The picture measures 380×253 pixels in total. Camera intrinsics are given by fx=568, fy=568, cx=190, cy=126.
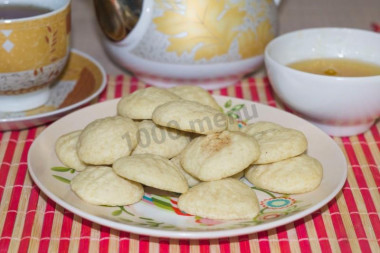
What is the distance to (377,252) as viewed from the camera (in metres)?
0.77

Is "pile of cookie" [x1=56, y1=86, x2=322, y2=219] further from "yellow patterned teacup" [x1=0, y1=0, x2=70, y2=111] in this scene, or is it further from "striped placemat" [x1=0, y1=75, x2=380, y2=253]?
"yellow patterned teacup" [x1=0, y1=0, x2=70, y2=111]

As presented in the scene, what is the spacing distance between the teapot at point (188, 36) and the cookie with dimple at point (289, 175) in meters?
0.36

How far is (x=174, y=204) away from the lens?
2.65ft

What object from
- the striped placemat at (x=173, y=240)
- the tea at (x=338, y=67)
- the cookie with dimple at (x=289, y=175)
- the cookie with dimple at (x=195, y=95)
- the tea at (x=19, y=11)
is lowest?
the striped placemat at (x=173, y=240)

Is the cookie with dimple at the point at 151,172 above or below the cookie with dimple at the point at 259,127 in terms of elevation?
above

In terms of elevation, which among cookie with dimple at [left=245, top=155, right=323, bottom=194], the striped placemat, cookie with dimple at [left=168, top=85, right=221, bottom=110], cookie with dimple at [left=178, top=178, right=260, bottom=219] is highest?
cookie with dimple at [left=178, top=178, right=260, bottom=219]

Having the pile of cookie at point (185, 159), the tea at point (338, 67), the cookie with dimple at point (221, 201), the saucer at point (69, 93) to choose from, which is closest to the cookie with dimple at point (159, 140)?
the pile of cookie at point (185, 159)

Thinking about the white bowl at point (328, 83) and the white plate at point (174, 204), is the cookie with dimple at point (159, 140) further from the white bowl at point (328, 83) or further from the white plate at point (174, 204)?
the white bowl at point (328, 83)

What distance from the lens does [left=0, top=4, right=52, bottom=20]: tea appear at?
111cm

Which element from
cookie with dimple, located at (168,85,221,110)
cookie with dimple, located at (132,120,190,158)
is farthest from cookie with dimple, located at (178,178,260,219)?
cookie with dimple, located at (168,85,221,110)

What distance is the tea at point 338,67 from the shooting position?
1.10 metres

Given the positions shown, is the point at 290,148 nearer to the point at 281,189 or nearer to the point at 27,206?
the point at 281,189

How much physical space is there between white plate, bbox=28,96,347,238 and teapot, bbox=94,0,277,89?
245 millimetres

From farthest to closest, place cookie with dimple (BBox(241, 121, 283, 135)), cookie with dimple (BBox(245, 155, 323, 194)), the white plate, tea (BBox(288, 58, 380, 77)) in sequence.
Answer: tea (BBox(288, 58, 380, 77))
cookie with dimple (BBox(241, 121, 283, 135))
cookie with dimple (BBox(245, 155, 323, 194))
the white plate
